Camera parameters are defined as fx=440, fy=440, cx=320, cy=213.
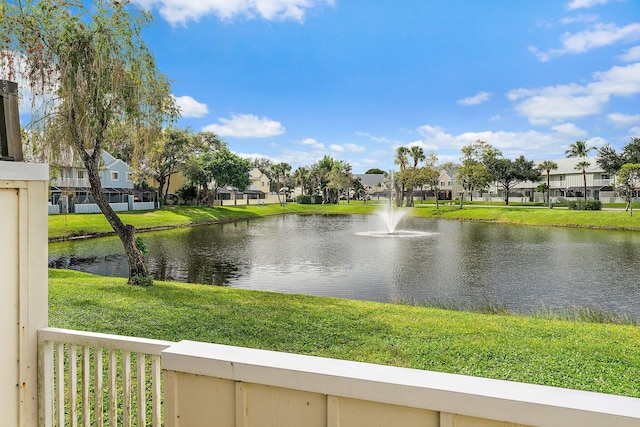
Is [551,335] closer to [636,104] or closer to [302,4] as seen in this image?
[302,4]

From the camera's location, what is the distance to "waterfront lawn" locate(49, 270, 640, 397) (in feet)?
15.5

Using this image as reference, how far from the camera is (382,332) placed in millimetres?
6094

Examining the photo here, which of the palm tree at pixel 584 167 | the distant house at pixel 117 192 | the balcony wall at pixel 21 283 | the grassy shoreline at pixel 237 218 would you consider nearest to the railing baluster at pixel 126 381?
the balcony wall at pixel 21 283

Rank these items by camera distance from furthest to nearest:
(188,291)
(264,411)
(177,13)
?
(177,13), (188,291), (264,411)

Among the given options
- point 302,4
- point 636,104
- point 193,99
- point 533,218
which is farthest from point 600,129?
point 193,99

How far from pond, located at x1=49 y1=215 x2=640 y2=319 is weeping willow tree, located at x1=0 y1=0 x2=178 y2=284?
16.9ft

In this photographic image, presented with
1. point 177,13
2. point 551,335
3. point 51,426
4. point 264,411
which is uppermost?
point 177,13

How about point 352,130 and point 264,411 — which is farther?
point 352,130

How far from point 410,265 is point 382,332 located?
9.31 metres

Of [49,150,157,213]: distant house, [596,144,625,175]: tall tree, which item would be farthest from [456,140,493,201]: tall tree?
[49,150,157,213]: distant house

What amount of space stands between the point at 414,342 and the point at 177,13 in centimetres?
1846

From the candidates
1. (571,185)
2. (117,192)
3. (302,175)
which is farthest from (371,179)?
(117,192)

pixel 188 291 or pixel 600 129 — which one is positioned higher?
pixel 600 129

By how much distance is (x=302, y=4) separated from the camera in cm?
2316
